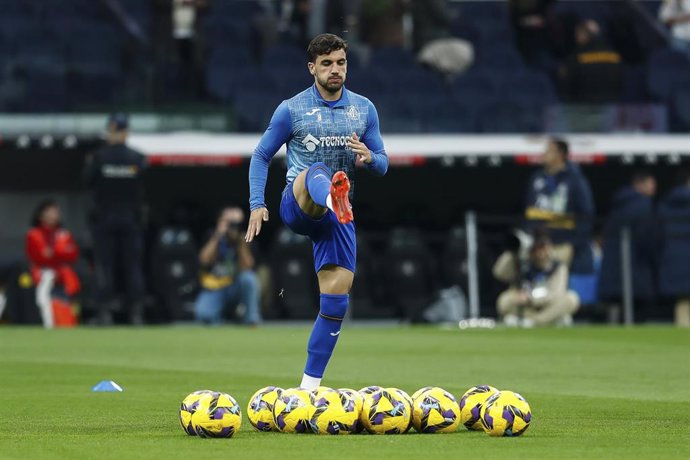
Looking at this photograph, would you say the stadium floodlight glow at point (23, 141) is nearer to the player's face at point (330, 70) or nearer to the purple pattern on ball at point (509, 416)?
the player's face at point (330, 70)

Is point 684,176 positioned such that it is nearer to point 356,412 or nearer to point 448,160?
point 448,160

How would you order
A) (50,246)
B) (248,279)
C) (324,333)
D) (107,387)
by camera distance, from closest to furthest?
(324,333)
(107,387)
(50,246)
(248,279)

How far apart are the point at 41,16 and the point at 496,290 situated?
848 centimetres

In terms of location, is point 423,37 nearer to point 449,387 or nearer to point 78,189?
point 78,189

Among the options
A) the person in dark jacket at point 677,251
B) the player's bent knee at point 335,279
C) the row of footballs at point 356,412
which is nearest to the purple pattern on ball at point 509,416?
the row of footballs at point 356,412

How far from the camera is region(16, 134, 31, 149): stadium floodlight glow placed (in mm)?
22266

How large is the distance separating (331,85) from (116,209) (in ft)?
38.4

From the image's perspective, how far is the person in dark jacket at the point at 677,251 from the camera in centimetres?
2181

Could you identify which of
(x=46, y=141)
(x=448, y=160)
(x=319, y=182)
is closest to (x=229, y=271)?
(x=46, y=141)

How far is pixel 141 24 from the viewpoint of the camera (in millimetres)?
26469

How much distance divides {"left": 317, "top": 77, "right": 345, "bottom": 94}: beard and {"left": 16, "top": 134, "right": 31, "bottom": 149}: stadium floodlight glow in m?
13.1

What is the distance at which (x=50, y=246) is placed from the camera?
21344mm

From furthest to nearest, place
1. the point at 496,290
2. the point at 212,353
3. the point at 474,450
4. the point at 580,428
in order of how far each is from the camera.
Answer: the point at 496,290 → the point at 212,353 → the point at 580,428 → the point at 474,450

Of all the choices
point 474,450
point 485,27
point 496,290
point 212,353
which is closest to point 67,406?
point 474,450
